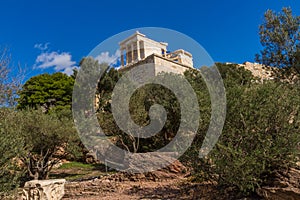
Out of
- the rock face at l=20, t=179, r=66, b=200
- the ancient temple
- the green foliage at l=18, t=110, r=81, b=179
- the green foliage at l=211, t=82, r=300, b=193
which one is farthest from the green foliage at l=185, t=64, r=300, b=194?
the ancient temple

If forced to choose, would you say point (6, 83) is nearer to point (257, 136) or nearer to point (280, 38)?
point (257, 136)

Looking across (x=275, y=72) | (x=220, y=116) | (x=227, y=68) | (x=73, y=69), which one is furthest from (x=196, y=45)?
(x=73, y=69)

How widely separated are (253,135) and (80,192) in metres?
7.15

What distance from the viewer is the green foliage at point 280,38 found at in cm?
1335

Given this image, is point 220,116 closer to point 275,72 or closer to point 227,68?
point 275,72

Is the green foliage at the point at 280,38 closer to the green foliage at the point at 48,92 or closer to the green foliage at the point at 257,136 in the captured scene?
the green foliage at the point at 257,136

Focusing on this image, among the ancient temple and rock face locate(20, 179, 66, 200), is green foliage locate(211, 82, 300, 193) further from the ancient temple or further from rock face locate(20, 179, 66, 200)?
the ancient temple

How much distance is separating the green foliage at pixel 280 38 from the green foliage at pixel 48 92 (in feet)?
69.6

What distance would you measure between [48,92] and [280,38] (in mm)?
24424

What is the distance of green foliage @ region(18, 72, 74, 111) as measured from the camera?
95.9 ft

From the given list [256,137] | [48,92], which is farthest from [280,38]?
[48,92]

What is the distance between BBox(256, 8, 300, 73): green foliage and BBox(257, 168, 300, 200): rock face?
8.74 m

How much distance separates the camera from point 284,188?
5824mm

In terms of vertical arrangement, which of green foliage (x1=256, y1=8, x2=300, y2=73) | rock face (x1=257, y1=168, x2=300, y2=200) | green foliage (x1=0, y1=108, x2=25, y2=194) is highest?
green foliage (x1=256, y1=8, x2=300, y2=73)
